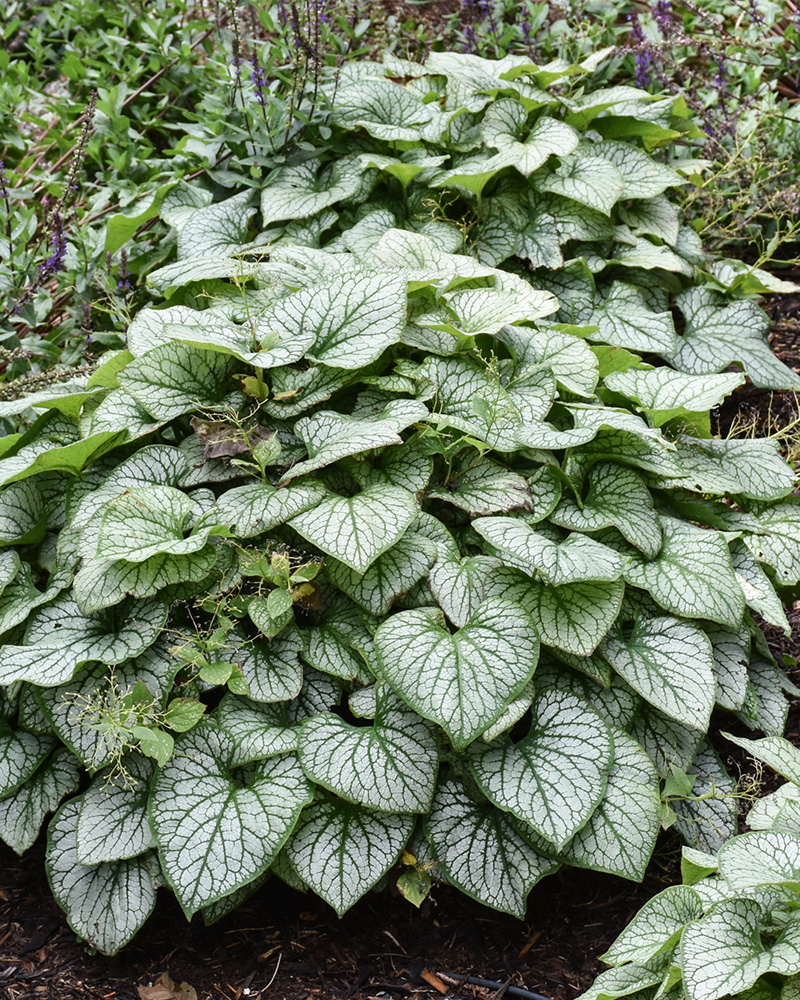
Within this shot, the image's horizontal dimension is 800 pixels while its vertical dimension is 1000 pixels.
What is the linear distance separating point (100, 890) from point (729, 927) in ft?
4.94

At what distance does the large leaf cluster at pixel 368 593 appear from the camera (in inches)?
90.3

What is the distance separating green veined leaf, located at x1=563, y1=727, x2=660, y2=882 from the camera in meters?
2.27

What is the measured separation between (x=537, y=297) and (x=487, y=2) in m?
2.69

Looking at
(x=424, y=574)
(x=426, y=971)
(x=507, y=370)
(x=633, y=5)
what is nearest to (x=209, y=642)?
(x=424, y=574)

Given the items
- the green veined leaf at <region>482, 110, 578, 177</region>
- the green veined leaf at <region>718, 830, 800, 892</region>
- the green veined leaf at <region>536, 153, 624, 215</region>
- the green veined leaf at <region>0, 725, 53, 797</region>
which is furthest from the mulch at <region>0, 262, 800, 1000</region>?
the green veined leaf at <region>482, 110, 578, 177</region>

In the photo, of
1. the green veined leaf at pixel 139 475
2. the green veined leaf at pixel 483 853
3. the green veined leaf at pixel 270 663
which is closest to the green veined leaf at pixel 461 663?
the green veined leaf at pixel 270 663

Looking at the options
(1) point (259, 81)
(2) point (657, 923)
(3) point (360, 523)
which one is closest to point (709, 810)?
(2) point (657, 923)

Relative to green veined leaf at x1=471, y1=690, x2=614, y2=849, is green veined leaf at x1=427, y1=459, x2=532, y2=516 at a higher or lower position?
higher

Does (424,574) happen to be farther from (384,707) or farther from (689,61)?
(689,61)

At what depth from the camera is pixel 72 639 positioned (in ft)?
8.05

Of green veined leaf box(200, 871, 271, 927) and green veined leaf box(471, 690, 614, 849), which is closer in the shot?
green veined leaf box(471, 690, 614, 849)

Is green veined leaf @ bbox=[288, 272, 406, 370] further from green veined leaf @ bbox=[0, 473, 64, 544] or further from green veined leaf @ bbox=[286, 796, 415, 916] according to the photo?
green veined leaf @ bbox=[286, 796, 415, 916]

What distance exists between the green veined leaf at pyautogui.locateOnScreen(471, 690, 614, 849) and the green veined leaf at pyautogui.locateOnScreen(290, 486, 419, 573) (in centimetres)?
60

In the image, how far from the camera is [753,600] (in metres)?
2.62
